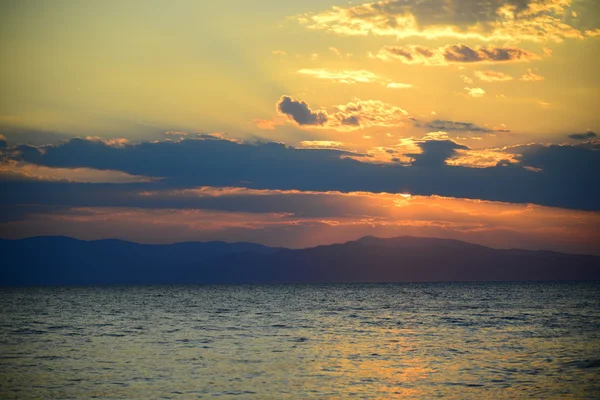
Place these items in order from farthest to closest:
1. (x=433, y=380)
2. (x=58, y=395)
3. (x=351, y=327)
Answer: (x=351, y=327) < (x=433, y=380) < (x=58, y=395)

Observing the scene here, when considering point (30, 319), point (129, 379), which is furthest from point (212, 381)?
point (30, 319)

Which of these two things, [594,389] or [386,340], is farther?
[386,340]

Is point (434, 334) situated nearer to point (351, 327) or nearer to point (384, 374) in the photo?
point (351, 327)

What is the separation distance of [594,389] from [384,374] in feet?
36.5

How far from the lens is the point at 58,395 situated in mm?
32625

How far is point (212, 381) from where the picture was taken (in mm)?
35469

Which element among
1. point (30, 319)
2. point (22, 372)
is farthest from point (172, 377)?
point (30, 319)

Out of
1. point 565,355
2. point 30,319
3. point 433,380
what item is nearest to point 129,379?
point 433,380

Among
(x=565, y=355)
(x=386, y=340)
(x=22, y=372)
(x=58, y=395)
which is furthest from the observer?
(x=386, y=340)

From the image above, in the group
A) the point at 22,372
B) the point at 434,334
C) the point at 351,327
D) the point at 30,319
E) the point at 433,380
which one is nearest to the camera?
the point at 433,380

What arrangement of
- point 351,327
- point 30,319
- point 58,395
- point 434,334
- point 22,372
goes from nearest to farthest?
1. point 58,395
2. point 22,372
3. point 434,334
4. point 351,327
5. point 30,319

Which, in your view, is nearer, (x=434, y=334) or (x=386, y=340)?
(x=386, y=340)

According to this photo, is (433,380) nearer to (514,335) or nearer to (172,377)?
(172,377)

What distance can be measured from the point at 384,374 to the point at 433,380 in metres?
3.06
